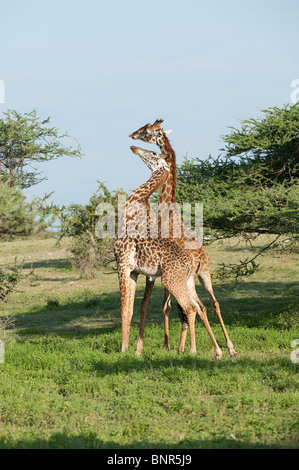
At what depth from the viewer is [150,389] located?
7.13 meters

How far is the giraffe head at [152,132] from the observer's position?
970 centimetres

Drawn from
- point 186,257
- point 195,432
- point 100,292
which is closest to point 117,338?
point 186,257

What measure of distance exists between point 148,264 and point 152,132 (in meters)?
2.29

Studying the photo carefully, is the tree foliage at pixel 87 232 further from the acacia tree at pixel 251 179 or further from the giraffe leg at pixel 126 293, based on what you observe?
the giraffe leg at pixel 126 293

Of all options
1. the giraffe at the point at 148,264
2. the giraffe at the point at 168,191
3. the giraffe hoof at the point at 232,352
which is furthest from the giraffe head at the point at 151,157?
the giraffe hoof at the point at 232,352

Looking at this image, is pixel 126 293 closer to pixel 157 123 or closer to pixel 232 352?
pixel 232 352

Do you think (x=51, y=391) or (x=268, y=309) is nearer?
(x=51, y=391)

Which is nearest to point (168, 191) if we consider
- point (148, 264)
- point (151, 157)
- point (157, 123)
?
point (151, 157)

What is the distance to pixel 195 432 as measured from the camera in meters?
5.84

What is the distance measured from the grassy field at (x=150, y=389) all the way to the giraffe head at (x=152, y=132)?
3.48m

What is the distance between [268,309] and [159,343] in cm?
482

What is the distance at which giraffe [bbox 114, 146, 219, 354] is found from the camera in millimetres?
8812

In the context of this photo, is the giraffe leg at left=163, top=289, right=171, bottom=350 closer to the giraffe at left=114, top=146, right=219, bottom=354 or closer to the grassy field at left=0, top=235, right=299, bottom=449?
the grassy field at left=0, top=235, right=299, bottom=449
